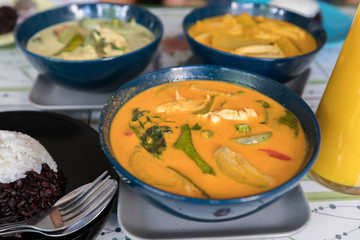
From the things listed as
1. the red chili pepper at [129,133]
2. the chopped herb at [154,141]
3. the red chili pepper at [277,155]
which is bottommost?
the red chili pepper at [129,133]

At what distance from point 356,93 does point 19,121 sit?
128cm

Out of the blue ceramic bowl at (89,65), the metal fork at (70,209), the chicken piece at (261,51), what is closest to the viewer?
the metal fork at (70,209)

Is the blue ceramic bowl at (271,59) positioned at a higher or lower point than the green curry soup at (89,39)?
higher

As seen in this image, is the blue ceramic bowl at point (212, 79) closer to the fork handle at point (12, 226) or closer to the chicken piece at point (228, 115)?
the chicken piece at point (228, 115)

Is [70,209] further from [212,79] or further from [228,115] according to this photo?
[212,79]

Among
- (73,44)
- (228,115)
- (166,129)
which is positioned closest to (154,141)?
(166,129)

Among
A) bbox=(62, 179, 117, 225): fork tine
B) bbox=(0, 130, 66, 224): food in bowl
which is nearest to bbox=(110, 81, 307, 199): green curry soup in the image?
bbox=(62, 179, 117, 225): fork tine

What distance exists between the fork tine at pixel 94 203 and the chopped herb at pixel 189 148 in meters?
0.24

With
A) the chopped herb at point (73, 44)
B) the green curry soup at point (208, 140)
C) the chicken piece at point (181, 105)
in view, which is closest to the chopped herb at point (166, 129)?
the green curry soup at point (208, 140)

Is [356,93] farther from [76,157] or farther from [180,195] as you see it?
[76,157]

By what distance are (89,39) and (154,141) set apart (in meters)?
0.87

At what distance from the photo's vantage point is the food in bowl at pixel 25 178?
1.06 m

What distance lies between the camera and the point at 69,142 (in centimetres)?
133

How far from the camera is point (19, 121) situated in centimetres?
143
